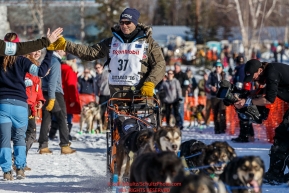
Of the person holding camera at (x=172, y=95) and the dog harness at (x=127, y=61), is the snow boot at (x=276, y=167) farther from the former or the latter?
the person holding camera at (x=172, y=95)

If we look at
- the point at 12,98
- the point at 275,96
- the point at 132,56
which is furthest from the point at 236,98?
the point at 12,98

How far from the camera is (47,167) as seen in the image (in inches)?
340

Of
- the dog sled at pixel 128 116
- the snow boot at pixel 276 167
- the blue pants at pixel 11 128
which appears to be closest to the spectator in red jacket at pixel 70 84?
the blue pants at pixel 11 128

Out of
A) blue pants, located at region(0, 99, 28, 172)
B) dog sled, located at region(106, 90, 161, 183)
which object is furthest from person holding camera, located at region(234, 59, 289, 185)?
blue pants, located at region(0, 99, 28, 172)

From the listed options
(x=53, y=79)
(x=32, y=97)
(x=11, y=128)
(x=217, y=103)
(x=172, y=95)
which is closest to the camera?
(x=11, y=128)

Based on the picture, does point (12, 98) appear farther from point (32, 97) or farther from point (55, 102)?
point (55, 102)

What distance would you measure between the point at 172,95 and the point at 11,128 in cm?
805

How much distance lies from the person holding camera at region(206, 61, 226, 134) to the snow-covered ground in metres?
0.69

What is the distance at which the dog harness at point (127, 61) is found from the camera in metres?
6.76

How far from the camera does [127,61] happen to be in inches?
266

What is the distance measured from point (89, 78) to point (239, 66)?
18.9 ft

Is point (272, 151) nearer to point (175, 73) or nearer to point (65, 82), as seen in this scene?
point (65, 82)

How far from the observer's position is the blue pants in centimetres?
690

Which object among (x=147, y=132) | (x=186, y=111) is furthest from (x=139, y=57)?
(x=186, y=111)
